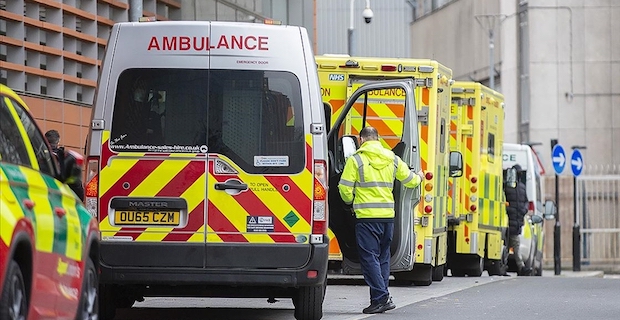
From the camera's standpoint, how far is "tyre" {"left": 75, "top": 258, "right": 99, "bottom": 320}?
952 cm

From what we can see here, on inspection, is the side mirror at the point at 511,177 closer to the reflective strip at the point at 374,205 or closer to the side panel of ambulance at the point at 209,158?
the reflective strip at the point at 374,205

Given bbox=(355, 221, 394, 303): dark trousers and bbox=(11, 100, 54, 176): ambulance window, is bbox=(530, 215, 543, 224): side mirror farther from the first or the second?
bbox=(11, 100, 54, 176): ambulance window

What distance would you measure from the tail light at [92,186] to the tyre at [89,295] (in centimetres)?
172

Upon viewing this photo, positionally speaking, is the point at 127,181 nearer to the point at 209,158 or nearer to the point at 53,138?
the point at 209,158

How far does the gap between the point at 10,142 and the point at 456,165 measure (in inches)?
489

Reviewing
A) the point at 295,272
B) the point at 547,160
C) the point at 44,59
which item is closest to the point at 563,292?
the point at 295,272

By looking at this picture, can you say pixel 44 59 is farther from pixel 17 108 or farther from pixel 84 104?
pixel 17 108

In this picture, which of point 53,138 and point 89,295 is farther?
point 53,138

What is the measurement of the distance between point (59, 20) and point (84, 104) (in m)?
1.58

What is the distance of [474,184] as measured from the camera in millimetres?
→ 22391

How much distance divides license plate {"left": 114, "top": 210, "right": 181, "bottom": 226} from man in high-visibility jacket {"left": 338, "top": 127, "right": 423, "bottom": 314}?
103 inches

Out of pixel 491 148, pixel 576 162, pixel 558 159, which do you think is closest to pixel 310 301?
pixel 491 148

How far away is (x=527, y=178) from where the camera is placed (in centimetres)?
2761

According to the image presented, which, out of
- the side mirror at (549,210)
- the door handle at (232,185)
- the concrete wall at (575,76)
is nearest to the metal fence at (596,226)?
the concrete wall at (575,76)
